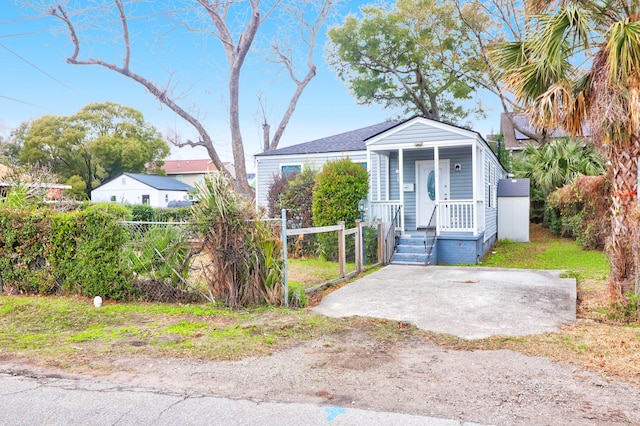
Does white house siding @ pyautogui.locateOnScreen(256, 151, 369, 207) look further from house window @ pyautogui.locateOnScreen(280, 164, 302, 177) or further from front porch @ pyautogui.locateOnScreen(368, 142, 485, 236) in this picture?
front porch @ pyautogui.locateOnScreen(368, 142, 485, 236)

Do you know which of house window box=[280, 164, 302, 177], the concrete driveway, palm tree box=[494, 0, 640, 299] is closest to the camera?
the concrete driveway

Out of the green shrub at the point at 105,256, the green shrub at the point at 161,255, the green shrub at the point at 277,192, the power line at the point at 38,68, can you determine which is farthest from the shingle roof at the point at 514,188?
the power line at the point at 38,68

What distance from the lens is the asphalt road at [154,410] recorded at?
3.22 metres

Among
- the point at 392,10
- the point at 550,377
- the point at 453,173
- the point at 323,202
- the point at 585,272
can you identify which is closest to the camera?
the point at 550,377

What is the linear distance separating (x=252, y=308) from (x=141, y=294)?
6.67 ft

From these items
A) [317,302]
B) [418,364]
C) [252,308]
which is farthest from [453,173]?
[418,364]

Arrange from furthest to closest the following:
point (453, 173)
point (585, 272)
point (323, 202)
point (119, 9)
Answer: point (119, 9)
point (453, 173)
point (323, 202)
point (585, 272)

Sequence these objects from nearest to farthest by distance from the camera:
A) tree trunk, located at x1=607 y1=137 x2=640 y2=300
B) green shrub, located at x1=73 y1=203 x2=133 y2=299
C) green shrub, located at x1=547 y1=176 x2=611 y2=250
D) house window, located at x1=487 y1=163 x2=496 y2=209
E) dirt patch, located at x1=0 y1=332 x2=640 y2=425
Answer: dirt patch, located at x1=0 y1=332 x2=640 y2=425
tree trunk, located at x1=607 y1=137 x2=640 y2=300
green shrub, located at x1=73 y1=203 x2=133 y2=299
green shrub, located at x1=547 y1=176 x2=611 y2=250
house window, located at x1=487 y1=163 x2=496 y2=209

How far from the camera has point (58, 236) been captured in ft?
25.6

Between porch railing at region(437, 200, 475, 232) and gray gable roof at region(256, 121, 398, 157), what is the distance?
155 inches

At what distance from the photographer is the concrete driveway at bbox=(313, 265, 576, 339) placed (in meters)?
6.03

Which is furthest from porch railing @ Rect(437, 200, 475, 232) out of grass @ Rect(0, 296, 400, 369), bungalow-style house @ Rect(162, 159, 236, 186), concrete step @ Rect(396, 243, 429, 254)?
bungalow-style house @ Rect(162, 159, 236, 186)

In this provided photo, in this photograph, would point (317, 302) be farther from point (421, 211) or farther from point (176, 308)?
point (421, 211)

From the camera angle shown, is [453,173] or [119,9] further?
[119,9]
